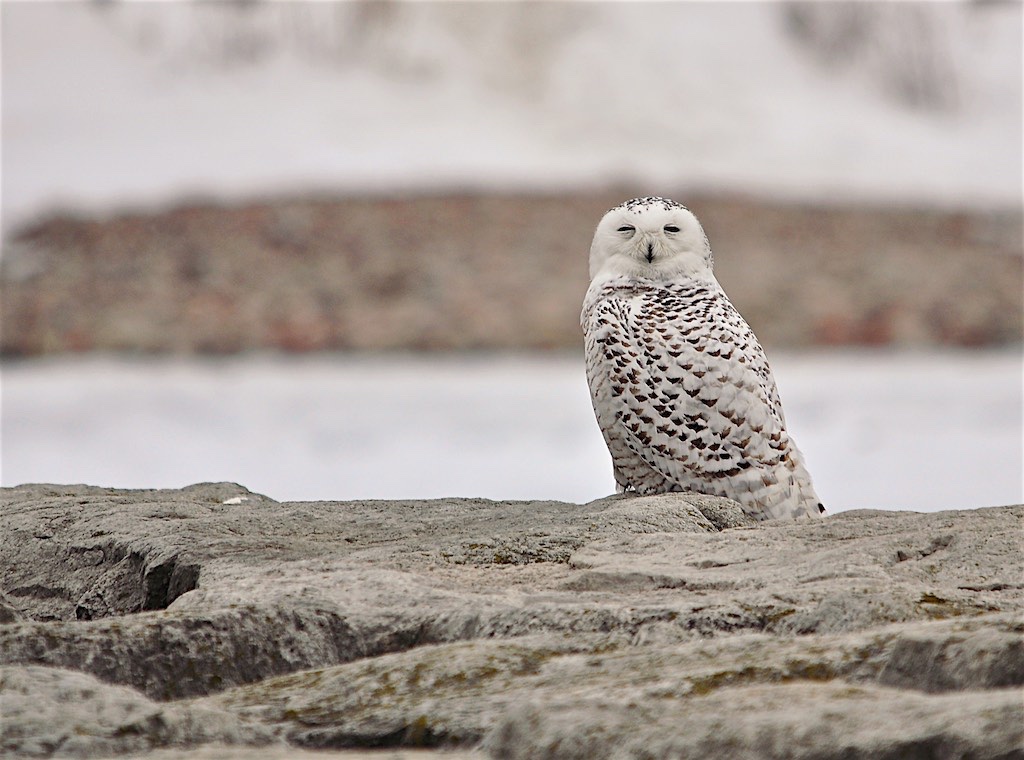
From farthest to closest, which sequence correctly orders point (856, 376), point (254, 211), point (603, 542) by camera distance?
point (254, 211) → point (856, 376) → point (603, 542)

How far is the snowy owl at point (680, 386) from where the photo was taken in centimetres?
436

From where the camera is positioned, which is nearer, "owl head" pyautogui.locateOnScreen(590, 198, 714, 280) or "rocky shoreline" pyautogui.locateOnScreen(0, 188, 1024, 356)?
"owl head" pyautogui.locateOnScreen(590, 198, 714, 280)

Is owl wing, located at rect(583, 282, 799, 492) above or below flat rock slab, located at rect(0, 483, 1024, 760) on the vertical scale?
above

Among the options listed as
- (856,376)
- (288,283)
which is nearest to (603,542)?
(856,376)

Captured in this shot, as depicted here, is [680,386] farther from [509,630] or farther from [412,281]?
[412,281]

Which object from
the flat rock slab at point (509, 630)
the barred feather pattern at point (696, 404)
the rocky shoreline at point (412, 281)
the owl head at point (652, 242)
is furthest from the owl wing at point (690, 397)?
the rocky shoreline at point (412, 281)

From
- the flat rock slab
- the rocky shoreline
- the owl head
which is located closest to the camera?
the flat rock slab

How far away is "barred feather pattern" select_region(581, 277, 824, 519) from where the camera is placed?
14.3ft

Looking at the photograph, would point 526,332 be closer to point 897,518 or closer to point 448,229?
point 448,229

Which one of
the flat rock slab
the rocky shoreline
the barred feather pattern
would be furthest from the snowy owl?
the rocky shoreline

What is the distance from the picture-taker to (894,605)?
8.68 ft

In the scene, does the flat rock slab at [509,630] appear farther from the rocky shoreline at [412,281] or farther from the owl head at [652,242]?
the rocky shoreline at [412,281]

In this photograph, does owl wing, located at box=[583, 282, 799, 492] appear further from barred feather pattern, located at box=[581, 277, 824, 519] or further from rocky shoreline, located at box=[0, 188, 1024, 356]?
rocky shoreline, located at box=[0, 188, 1024, 356]

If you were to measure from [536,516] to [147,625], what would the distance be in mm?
1355
